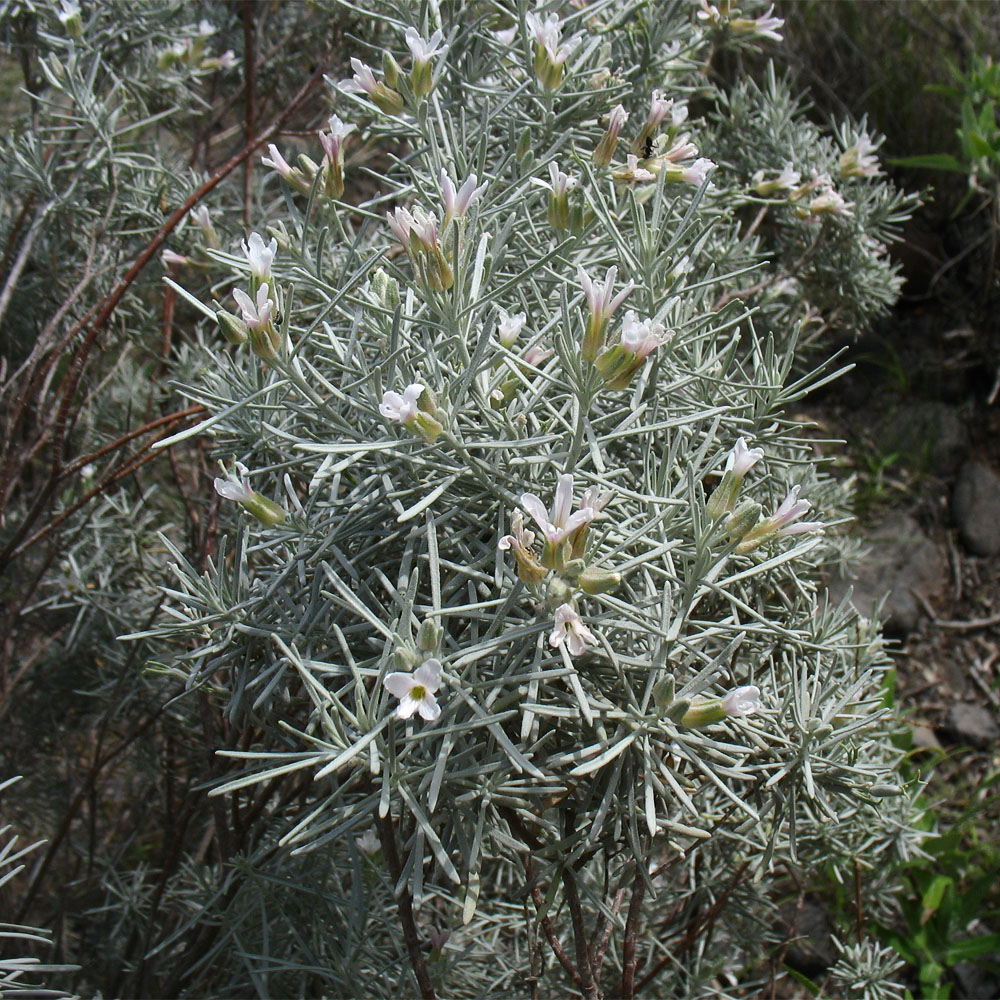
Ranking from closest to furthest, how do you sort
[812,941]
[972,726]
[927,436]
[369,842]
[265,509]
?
[265,509] < [369,842] < [812,941] < [972,726] < [927,436]

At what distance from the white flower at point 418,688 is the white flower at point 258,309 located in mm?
424

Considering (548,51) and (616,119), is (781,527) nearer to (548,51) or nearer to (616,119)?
(616,119)

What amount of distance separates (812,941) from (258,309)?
2077 millimetres

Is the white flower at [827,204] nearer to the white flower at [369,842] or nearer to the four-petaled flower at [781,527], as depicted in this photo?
the four-petaled flower at [781,527]

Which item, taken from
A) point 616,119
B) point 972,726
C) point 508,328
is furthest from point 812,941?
point 616,119

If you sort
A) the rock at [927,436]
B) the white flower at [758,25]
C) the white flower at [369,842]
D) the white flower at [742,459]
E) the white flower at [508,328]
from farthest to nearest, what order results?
the rock at [927,436], the white flower at [758,25], the white flower at [369,842], the white flower at [508,328], the white flower at [742,459]

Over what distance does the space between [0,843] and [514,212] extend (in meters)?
2.04

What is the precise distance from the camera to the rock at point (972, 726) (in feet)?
8.87

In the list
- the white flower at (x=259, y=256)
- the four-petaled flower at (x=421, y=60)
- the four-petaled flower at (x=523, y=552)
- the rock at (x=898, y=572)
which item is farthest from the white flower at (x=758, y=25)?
the rock at (x=898, y=572)

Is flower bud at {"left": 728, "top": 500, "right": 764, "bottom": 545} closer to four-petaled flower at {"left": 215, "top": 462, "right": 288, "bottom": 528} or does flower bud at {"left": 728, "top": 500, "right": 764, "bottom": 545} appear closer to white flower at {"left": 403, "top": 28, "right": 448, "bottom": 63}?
four-petaled flower at {"left": 215, "top": 462, "right": 288, "bottom": 528}

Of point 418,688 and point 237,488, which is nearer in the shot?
point 418,688

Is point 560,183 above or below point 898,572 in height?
above

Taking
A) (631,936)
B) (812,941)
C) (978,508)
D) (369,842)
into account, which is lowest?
(812,941)

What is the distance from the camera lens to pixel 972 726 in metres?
2.73
